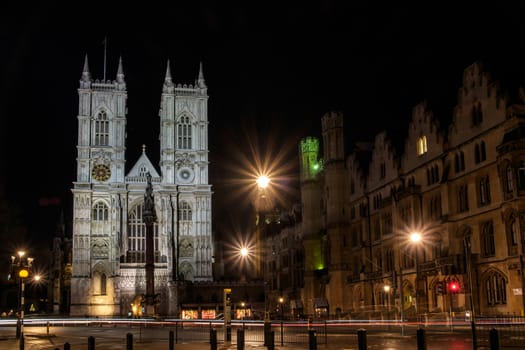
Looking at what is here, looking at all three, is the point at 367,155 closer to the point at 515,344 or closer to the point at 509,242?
the point at 509,242

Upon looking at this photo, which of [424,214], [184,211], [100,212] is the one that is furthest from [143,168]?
[424,214]

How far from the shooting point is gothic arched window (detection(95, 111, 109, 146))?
10894 centimetres

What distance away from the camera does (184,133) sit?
112 meters

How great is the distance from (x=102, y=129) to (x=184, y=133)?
41.4 ft

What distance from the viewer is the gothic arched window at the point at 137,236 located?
106000mm

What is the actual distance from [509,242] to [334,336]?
13.0m

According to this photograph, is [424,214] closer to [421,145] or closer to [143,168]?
[421,145]

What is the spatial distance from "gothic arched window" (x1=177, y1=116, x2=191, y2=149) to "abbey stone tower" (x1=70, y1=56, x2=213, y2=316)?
16cm

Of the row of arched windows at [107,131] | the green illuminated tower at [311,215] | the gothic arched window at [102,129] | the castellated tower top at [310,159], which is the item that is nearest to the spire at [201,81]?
the row of arched windows at [107,131]

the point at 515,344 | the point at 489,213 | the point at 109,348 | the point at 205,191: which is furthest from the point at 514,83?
the point at 205,191

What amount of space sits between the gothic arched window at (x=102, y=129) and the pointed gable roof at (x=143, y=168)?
5866mm

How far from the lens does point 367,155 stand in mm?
66250

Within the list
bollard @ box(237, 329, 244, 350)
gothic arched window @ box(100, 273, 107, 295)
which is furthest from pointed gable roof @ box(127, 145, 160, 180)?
bollard @ box(237, 329, 244, 350)

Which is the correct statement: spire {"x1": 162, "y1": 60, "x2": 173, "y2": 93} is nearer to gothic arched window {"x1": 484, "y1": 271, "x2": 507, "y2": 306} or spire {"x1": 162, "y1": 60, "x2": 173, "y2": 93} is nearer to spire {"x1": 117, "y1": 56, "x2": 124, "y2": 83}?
spire {"x1": 117, "y1": 56, "x2": 124, "y2": 83}
